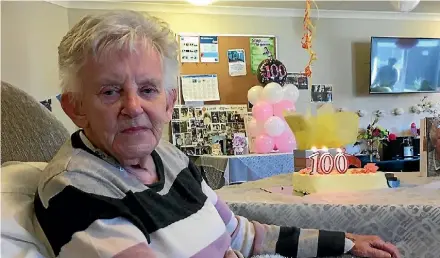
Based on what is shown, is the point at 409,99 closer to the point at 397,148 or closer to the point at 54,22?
the point at 397,148

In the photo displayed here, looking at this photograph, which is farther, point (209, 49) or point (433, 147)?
point (209, 49)

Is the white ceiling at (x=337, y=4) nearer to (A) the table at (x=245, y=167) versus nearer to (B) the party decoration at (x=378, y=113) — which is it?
(B) the party decoration at (x=378, y=113)

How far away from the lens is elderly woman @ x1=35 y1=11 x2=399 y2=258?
28.6 inches

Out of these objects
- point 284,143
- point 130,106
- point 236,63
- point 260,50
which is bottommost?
point 284,143

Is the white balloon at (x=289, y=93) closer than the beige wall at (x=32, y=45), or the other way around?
the beige wall at (x=32, y=45)

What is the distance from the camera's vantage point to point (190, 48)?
448cm

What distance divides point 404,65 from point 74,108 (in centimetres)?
463

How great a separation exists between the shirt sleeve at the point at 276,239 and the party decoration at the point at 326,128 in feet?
1.25

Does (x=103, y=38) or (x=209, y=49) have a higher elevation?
(x=209, y=49)

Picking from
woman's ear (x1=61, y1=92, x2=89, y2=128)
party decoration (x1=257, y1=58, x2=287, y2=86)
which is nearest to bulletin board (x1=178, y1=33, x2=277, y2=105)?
party decoration (x1=257, y1=58, x2=287, y2=86)

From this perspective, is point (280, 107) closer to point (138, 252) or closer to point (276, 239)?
point (276, 239)

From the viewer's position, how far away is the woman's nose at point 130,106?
32.9 inches

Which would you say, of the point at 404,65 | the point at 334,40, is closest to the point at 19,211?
the point at 334,40

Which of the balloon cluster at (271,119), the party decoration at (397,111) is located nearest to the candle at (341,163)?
the balloon cluster at (271,119)
